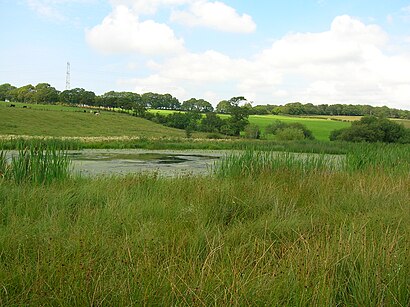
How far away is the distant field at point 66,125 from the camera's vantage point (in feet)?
119

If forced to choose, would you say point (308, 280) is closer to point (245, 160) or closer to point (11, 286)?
point (11, 286)

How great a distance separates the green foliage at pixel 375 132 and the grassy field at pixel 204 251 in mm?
33931

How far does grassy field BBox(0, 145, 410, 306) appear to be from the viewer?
1.94 meters

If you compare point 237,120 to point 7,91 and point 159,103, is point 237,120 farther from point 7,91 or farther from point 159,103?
point 7,91

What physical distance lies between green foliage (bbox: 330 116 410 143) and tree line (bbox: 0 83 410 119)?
82.7 feet

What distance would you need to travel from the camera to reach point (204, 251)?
278 cm

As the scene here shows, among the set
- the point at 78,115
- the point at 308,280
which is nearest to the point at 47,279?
the point at 308,280

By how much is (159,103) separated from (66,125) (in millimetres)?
50472

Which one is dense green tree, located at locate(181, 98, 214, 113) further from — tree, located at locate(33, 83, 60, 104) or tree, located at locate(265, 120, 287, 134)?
tree, located at locate(265, 120, 287, 134)

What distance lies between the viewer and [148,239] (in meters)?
2.69

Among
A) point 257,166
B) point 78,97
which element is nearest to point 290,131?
point 257,166

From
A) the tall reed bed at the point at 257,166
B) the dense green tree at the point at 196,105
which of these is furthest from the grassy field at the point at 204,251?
the dense green tree at the point at 196,105

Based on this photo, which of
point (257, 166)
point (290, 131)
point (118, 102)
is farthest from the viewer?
point (118, 102)

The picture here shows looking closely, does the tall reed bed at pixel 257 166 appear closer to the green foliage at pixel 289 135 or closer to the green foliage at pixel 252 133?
the green foliage at pixel 289 135
